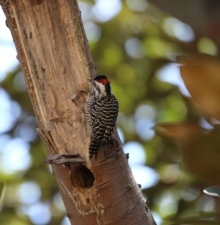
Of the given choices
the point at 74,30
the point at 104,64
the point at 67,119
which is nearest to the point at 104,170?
the point at 67,119

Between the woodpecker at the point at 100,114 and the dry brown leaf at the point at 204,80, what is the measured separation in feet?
6.50

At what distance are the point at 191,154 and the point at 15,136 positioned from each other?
4.75 meters

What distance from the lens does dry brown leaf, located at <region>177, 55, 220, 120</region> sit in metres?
0.53

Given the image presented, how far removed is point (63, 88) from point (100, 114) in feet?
2.31

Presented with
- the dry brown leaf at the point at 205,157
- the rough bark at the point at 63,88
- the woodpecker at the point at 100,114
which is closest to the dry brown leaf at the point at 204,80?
the dry brown leaf at the point at 205,157

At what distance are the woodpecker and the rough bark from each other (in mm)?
62

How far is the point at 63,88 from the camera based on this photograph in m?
2.86

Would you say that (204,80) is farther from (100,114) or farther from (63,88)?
(100,114)

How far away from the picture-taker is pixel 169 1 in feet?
1.69

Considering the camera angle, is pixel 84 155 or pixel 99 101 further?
pixel 99 101

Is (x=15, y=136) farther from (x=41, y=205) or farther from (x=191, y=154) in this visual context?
(x=191, y=154)

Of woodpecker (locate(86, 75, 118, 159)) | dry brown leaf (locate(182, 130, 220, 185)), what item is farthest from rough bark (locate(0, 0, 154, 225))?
dry brown leaf (locate(182, 130, 220, 185))

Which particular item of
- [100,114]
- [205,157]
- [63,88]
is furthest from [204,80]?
[100,114]

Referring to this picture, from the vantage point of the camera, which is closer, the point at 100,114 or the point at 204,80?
the point at 204,80
